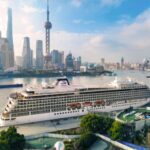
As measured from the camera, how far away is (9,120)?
15.8 m

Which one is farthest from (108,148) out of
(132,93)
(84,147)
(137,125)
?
(132,93)

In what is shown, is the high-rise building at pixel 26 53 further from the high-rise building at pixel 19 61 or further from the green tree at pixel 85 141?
the green tree at pixel 85 141

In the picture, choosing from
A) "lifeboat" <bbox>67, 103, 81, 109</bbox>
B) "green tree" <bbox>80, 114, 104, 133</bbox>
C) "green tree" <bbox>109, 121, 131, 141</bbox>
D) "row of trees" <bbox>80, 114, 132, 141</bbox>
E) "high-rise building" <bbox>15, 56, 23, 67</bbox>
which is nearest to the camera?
"green tree" <bbox>109, 121, 131, 141</bbox>

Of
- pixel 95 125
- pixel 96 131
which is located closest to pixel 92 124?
pixel 95 125

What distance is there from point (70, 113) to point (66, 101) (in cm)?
88

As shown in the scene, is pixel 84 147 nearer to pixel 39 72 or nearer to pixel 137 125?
pixel 137 125

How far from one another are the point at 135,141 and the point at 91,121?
8.28ft

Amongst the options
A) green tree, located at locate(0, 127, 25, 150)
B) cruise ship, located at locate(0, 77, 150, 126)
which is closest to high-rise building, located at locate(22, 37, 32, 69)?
cruise ship, located at locate(0, 77, 150, 126)

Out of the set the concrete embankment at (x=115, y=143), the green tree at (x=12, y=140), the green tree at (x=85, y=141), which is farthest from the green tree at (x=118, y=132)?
the green tree at (x=12, y=140)

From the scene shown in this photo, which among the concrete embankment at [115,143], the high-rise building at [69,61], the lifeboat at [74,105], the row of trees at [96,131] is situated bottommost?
the concrete embankment at [115,143]

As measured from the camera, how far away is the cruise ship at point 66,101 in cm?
1625

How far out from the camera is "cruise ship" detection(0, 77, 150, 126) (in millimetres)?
16250

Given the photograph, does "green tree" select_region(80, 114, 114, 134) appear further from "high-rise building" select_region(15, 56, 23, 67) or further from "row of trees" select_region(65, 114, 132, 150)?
"high-rise building" select_region(15, 56, 23, 67)

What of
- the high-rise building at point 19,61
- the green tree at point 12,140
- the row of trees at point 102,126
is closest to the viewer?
the green tree at point 12,140
